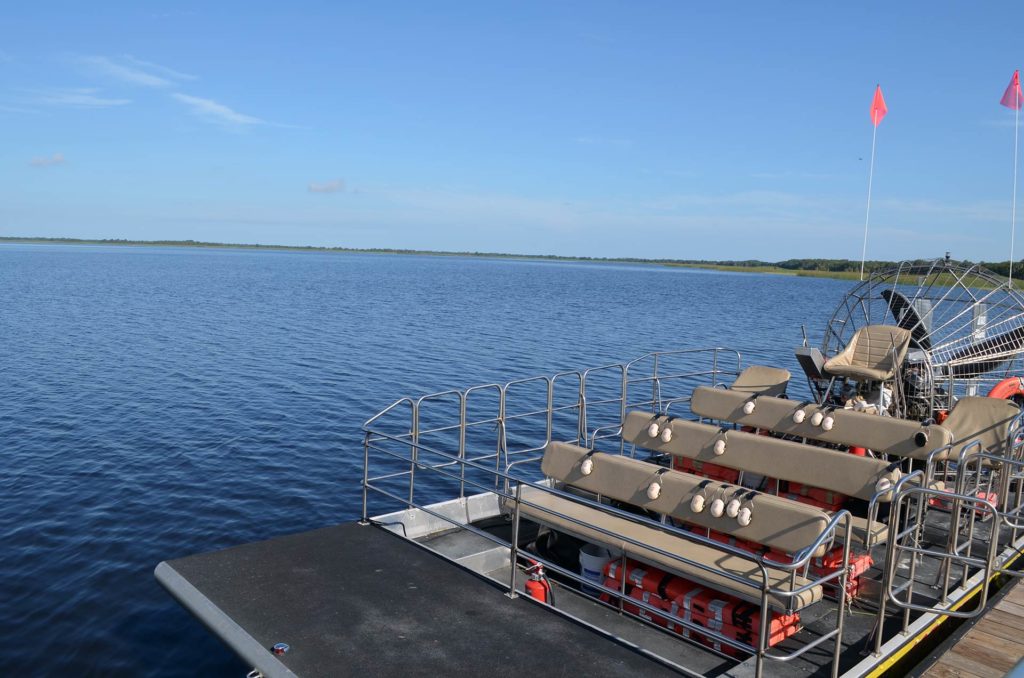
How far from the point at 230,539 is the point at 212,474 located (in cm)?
317

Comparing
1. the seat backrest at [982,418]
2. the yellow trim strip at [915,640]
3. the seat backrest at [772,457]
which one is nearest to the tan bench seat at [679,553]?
the yellow trim strip at [915,640]

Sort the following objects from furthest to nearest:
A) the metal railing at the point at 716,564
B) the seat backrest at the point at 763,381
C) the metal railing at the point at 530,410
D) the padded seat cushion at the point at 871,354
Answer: the metal railing at the point at 530,410, the padded seat cushion at the point at 871,354, the seat backrest at the point at 763,381, the metal railing at the point at 716,564

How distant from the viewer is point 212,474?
14695mm

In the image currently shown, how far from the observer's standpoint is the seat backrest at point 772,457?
7.63 meters

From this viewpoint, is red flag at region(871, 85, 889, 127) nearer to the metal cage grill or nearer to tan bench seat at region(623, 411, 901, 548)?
the metal cage grill

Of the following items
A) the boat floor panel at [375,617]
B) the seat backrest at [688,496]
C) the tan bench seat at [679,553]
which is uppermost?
the seat backrest at [688,496]

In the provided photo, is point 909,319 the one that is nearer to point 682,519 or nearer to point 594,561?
point 682,519

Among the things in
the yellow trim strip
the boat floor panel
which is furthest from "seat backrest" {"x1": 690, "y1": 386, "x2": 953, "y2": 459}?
the boat floor panel

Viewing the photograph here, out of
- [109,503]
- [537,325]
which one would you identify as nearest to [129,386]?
[109,503]

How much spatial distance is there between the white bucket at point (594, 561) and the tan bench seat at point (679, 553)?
17.2 inches

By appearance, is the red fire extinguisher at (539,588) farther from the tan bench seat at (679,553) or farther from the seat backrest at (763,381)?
the seat backrest at (763,381)

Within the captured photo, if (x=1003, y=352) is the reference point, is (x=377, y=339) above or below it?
below

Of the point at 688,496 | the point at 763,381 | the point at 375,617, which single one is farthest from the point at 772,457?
the point at 375,617

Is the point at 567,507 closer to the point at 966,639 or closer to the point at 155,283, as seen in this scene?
the point at 966,639
